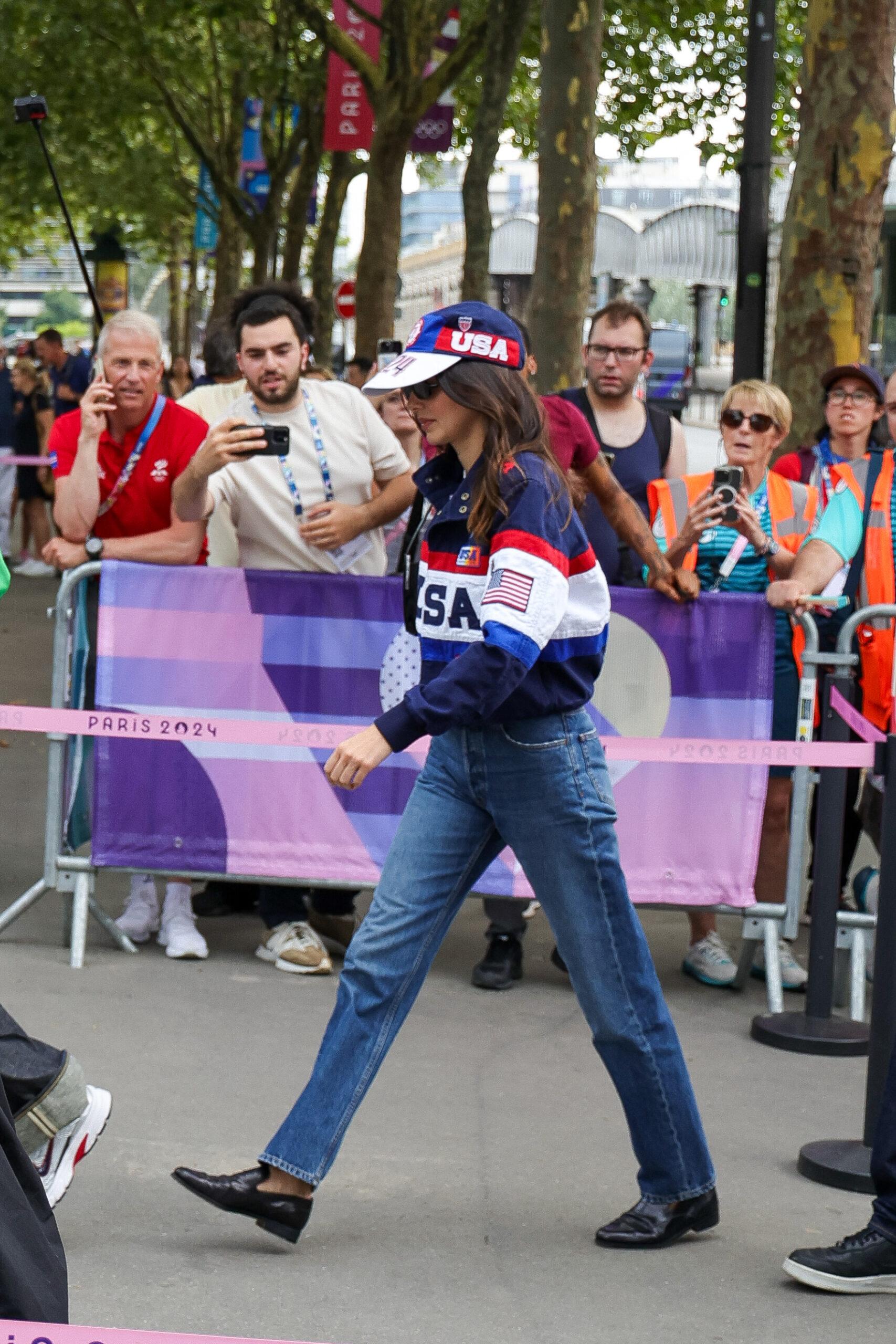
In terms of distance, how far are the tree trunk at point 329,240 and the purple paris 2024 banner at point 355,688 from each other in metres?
20.7

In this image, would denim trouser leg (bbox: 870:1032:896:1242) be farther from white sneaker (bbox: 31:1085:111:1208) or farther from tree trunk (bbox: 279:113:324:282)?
tree trunk (bbox: 279:113:324:282)

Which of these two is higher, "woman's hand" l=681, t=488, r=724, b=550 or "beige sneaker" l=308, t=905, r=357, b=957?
"woman's hand" l=681, t=488, r=724, b=550

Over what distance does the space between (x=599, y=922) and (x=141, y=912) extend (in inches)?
114

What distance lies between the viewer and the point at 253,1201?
4.09 meters

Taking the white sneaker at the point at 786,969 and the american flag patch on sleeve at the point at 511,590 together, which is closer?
the american flag patch on sleeve at the point at 511,590

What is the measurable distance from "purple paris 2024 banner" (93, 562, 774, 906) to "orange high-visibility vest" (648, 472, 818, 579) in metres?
0.38

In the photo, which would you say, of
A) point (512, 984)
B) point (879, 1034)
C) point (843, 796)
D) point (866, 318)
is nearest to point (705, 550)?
point (843, 796)

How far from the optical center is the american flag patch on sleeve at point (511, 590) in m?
3.86

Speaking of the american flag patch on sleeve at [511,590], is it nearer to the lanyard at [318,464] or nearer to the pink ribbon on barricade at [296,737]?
the pink ribbon on barricade at [296,737]

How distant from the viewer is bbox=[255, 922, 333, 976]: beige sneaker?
6.37 metres

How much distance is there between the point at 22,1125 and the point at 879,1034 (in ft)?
6.64

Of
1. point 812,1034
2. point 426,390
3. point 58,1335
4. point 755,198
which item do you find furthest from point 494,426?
point 755,198

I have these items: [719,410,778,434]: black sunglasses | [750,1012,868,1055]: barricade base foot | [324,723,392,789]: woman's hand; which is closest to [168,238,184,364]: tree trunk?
[719,410,778,434]: black sunglasses

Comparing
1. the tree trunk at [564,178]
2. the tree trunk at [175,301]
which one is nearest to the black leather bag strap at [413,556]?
the tree trunk at [564,178]
